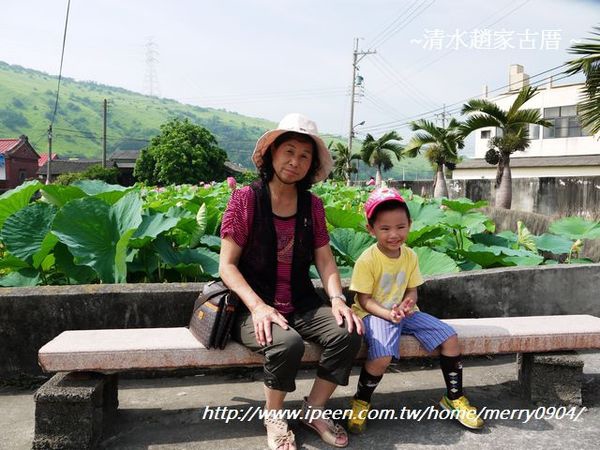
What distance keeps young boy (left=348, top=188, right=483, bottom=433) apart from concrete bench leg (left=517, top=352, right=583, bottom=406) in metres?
0.45

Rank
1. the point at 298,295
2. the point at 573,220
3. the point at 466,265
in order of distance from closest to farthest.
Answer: the point at 298,295 < the point at 466,265 < the point at 573,220

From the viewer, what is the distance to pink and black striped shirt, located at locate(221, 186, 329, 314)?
2420 mm

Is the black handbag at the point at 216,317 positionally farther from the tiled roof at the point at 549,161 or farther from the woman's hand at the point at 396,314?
the tiled roof at the point at 549,161

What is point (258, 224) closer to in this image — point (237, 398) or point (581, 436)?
point (237, 398)

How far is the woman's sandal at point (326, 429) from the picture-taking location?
89.6 inches

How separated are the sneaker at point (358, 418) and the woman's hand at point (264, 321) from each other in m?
0.55

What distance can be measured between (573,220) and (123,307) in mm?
4364

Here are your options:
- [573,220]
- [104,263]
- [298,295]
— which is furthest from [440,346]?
[573,220]

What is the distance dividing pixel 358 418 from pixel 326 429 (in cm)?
17

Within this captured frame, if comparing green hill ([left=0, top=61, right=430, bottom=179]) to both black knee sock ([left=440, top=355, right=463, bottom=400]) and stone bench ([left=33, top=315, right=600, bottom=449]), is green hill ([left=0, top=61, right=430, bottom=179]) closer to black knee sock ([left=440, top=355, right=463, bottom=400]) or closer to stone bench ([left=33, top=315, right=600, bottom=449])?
stone bench ([left=33, top=315, right=600, bottom=449])

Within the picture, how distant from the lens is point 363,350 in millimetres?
2441

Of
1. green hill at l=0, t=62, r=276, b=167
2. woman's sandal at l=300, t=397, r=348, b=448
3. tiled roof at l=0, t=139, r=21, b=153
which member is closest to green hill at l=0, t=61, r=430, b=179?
green hill at l=0, t=62, r=276, b=167

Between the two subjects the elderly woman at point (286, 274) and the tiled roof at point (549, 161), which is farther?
the tiled roof at point (549, 161)

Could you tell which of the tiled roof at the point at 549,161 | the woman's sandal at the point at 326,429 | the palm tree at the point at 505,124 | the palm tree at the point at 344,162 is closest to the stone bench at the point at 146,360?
the woman's sandal at the point at 326,429
